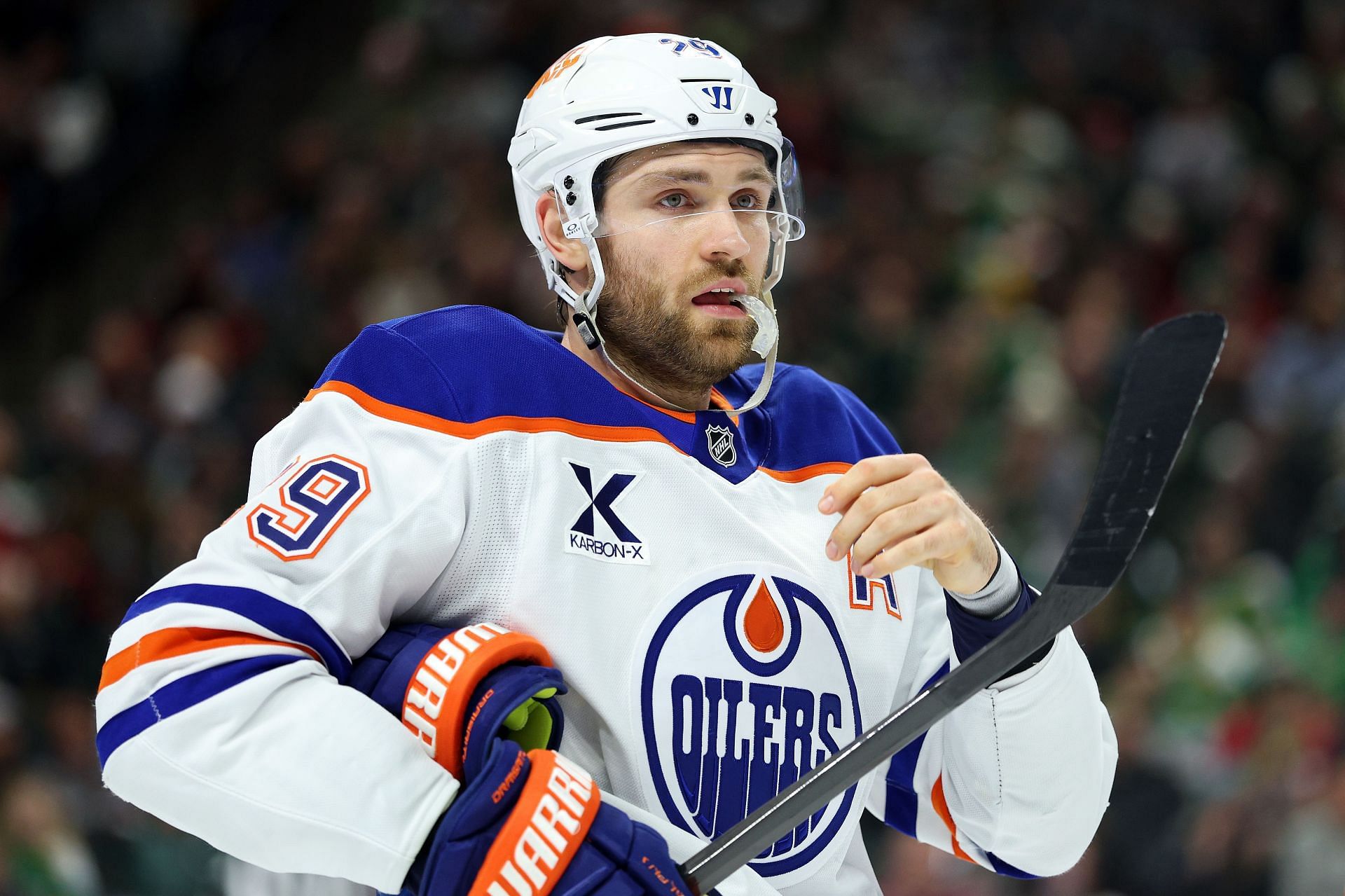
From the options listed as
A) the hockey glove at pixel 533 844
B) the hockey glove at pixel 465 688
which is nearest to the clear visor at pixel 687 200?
the hockey glove at pixel 465 688

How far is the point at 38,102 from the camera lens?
593 cm

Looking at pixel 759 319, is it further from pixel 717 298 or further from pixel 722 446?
pixel 722 446

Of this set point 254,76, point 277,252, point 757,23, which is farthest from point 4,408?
point 757,23

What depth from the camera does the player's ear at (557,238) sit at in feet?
6.03

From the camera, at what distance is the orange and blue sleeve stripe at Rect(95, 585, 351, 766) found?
137 cm

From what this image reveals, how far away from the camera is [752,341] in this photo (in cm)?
178

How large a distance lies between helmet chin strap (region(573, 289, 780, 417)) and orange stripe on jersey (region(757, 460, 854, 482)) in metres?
0.09

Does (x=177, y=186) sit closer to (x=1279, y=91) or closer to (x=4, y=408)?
(x=4, y=408)

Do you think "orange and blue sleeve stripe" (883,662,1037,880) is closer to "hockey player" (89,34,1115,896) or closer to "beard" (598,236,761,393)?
"hockey player" (89,34,1115,896)

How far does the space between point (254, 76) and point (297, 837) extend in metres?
5.80

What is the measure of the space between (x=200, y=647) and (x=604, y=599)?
0.42m

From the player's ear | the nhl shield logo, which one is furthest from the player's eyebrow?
the nhl shield logo

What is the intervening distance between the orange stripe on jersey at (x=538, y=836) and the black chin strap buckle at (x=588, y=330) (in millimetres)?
592

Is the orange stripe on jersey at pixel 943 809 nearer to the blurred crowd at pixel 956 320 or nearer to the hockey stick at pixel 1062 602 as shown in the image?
the hockey stick at pixel 1062 602
